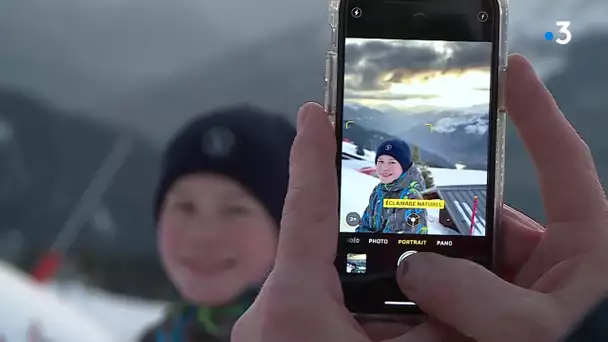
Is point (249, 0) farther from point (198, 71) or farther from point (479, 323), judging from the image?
point (479, 323)

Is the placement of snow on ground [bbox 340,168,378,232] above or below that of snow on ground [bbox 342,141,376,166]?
below

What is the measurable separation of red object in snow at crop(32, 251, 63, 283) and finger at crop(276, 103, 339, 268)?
0.69 metres

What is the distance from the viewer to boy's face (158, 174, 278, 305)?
1005 mm

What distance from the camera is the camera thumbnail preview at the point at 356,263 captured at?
1.79 ft

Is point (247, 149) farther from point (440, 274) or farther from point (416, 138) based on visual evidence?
point (440, 274)

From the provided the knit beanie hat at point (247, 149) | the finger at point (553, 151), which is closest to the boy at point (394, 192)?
the finger at point (553, 151)

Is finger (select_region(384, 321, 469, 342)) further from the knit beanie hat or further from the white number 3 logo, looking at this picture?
the white number 3 logo

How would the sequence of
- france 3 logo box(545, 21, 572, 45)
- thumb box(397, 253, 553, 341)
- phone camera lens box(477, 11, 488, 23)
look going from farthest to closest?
france 3 logo box(545, 21, 572, 45)
phone camera lens box(477, 11, 488, 23)
thumb box(397, 253, 553, 341)

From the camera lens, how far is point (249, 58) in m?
1.03

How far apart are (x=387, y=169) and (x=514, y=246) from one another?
Answer: 13 cm

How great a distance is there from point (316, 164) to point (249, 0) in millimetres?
605

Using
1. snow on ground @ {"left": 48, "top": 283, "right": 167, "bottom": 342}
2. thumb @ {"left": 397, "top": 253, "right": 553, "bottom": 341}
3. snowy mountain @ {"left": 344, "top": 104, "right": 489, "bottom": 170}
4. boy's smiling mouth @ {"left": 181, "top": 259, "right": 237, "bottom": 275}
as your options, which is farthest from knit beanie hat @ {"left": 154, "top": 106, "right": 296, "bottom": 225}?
thumb @ {"left": 397, "top": 253, "right": 553, "bottom": 341}

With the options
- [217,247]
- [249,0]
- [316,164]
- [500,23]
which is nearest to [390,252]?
[316,164]

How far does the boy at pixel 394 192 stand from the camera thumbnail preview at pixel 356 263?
0.02m
